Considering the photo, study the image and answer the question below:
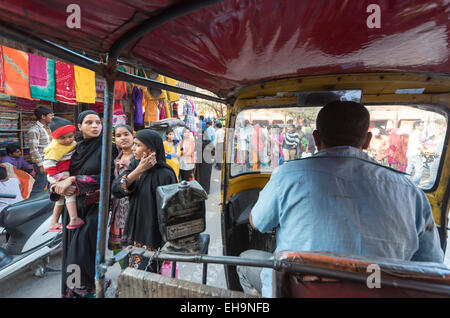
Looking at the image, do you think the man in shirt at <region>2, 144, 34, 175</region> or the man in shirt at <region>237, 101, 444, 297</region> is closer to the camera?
the man in shirt at <region>237, 101, 444, 297</region>

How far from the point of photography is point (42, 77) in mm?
4258

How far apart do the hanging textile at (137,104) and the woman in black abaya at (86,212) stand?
467 centimetres

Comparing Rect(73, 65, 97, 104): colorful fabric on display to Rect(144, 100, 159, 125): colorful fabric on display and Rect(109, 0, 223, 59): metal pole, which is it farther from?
Rect(109, 0, 223, 59): metal pole

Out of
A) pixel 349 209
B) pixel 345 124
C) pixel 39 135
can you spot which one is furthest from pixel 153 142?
pixel 39 135

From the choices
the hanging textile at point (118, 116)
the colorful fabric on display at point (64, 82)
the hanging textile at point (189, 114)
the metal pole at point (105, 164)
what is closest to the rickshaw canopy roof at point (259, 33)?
the metal pole at point (105, 164)

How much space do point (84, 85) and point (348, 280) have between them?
A: 5755mm

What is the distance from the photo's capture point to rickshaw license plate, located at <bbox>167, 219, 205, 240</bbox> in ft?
Result: 4.37

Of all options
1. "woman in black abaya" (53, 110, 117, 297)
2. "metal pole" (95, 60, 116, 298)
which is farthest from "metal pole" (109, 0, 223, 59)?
"woman in black abaya" (53, 110, 117, 297)

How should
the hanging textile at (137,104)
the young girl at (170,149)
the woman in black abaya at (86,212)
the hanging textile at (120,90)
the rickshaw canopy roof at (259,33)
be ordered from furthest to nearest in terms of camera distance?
the hanging textile at (137,104) < the hanging textile at (120,90) < the young girl at (170,149) < the woman in black abaya at (86,212) < the rickshaw canopy roof at (259,33)

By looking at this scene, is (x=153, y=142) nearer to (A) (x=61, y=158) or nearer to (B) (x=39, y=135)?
(A) (x=61, y=158)

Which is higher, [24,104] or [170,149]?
[24,104]

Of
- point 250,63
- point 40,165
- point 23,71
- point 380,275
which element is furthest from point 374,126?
point 40,165

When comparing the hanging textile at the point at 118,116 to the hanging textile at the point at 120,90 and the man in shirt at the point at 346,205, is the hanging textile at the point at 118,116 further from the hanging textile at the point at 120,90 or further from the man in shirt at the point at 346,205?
the man in shirt at the point at 346,205

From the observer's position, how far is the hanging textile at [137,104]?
265 inches
